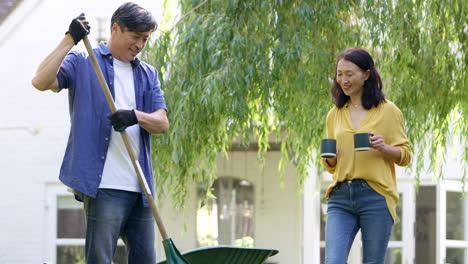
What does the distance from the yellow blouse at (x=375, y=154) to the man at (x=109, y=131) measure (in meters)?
0.85

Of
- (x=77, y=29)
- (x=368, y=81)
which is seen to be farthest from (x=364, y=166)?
(x=77, y=29)

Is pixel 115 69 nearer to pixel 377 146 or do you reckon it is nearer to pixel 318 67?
pixel 377 146

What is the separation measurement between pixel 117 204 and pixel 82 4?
7717 mm

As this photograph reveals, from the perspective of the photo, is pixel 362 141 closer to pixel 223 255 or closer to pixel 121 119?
pixel 223 255

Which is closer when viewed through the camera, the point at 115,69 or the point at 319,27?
the point at 115,69

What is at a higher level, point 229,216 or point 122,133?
point 122,133

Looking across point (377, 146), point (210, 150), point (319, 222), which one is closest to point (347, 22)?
point (210, 150)

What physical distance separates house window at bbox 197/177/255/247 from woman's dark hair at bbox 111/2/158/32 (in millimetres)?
8025

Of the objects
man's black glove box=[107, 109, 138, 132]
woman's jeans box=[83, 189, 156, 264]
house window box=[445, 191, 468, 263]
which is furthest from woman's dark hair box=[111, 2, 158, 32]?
house window box=[445, 191, 468, 263]

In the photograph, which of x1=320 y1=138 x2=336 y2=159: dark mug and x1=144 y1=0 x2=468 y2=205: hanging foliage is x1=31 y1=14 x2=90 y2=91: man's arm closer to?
x1=320 y1=138 x2=336 y2=159: dark mug

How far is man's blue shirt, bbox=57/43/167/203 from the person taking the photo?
305cm

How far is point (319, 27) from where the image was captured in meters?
6.03

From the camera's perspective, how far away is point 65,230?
1065 centimetres

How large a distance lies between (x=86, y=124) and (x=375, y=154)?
124cm
